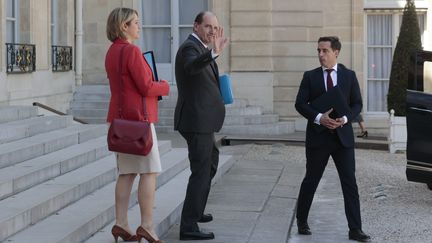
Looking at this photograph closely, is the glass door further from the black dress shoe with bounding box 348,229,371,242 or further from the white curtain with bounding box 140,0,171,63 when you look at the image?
the black dress shoe with bounding box 348,229,371,242

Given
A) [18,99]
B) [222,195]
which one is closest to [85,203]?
[222,195]

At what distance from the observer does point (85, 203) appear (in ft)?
24.5

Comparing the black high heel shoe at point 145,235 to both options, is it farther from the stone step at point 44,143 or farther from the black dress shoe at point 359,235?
the stone step at point 44,143

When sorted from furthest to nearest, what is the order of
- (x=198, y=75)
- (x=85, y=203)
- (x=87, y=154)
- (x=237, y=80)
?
1. (x=237, y=80)
2. (x=87, y=154)
3. (x=85, y=203)
4. (x=198, y=75)

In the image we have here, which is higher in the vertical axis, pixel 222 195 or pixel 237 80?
pixel 237 80

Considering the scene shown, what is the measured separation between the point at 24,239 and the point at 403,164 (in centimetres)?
843

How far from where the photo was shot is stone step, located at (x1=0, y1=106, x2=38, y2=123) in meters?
10.2

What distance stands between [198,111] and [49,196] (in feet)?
4.71

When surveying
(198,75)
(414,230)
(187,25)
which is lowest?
(414,230)

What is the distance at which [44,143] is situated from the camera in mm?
8898

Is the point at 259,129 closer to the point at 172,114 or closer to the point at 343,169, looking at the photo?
the point at 172,114

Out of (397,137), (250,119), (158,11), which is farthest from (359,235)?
(158,11)

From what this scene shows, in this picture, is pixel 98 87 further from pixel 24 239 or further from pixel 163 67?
pixel 24 239

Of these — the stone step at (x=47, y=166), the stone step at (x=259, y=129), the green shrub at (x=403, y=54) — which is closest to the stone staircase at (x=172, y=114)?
the stone step at (x=259, y=129)
